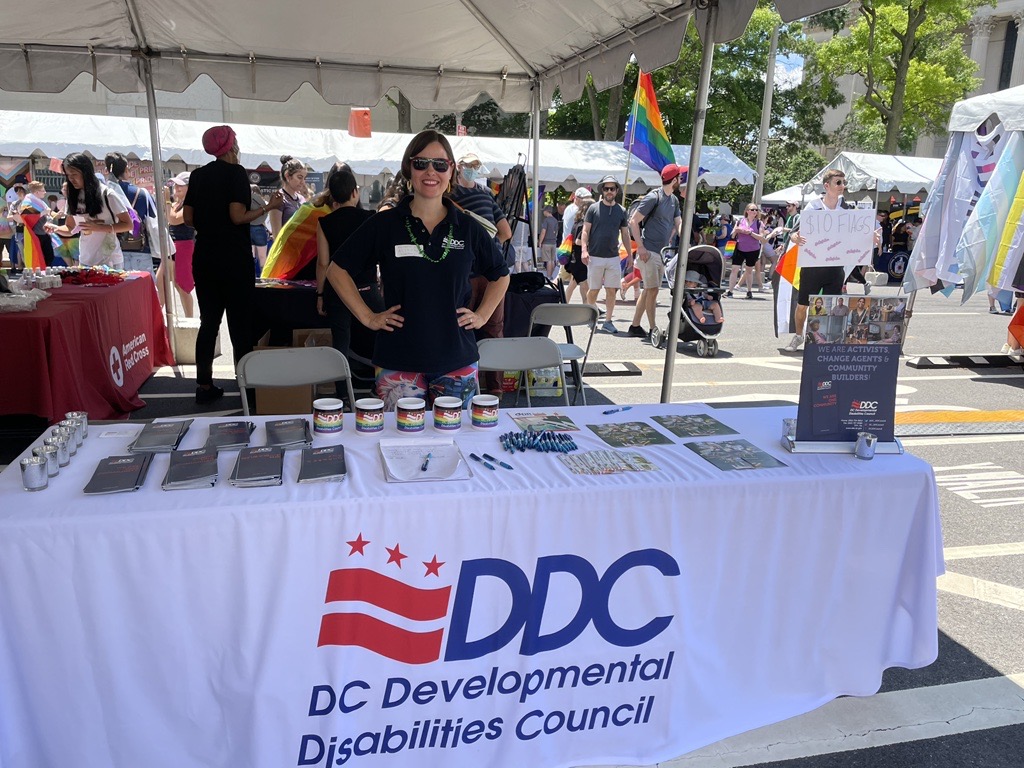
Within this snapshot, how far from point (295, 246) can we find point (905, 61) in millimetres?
30030

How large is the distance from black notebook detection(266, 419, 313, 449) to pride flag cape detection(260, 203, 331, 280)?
3.64m

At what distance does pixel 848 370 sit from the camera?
2283 millimetres

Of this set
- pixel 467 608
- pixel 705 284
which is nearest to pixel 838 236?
pixel 467 608

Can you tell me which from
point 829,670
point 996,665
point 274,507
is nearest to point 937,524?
point 829,670

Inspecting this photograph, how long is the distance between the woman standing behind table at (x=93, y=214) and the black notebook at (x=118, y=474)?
4.86 metres

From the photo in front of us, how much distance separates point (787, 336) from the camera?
9195 millimetres

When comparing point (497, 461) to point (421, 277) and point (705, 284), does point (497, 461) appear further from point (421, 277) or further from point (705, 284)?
point (705, 284)

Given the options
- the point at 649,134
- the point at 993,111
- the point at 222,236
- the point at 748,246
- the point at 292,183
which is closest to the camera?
the point at 222,236

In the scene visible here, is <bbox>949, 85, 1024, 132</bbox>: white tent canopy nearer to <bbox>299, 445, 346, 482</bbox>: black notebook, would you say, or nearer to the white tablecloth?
the white tablecloth

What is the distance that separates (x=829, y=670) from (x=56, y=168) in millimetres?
13096

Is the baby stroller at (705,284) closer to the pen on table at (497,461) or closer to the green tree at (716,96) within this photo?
the pen on table at (497,461)

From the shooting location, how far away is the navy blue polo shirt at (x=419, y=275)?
2.75 meters

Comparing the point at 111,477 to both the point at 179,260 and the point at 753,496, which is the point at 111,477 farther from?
the point at 179,260

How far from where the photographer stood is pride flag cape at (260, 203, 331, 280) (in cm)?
577
